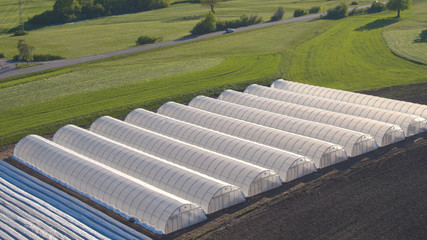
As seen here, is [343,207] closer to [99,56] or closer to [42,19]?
[99,56]

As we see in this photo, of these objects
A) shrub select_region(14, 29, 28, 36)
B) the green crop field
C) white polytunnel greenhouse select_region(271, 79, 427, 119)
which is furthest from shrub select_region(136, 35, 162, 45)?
white polytunnel greenhouse select_region(271, 79, 427, 119)

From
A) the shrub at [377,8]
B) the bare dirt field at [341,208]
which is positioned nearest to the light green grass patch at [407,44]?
the shrub at [377,8]

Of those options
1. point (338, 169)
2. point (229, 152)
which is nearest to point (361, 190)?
point (338, 169)

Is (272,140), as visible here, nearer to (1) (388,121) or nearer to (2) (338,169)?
(2) (338,169)

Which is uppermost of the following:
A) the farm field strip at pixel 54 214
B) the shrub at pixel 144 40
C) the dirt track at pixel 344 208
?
the shrub at pixel 144 40

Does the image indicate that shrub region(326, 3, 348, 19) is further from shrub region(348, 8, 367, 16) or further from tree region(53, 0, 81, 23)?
tree region(53, 0, 81, 23)

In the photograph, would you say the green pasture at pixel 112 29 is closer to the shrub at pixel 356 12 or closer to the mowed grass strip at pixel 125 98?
the shrub at pixel 356 12
